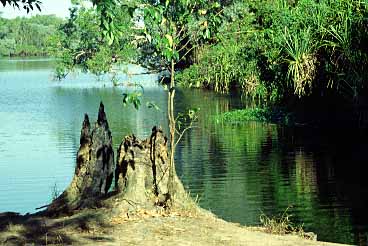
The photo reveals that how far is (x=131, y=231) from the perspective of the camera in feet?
30.7

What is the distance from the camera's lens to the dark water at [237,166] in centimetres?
1397

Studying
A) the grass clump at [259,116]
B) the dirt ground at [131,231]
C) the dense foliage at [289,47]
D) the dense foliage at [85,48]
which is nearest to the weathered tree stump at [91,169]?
the dirt ground at [131,231]

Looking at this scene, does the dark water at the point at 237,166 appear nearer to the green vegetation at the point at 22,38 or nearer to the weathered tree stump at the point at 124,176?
the weathered tree stump at the point at 124,176

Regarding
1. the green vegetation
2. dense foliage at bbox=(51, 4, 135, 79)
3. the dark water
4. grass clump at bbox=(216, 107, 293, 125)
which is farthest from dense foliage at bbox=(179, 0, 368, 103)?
the green vegetation

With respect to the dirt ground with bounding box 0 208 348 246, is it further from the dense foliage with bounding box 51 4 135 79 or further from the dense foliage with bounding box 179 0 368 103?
the dense foliage with bounding box 51 4 135 79

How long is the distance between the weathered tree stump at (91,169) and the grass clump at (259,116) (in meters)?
16.9

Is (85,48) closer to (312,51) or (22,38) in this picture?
(312,51)

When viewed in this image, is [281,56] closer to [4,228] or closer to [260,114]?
[260,114]

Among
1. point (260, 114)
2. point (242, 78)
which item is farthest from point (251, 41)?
point (260, 114)

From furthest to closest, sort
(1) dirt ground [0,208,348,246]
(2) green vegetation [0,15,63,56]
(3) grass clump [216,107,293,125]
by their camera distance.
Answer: (2) green vegetation [0,15,63,56] < (3) grass clump [216,107,293,125] < (1) dirt ground [0,208,348,246]

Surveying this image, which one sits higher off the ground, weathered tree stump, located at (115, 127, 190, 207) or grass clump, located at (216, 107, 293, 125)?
weathered tree stump, located at (115, 127, 190, 207)

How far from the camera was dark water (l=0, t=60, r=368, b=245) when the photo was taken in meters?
14.0

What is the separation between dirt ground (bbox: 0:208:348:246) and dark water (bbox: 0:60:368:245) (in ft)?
8.52

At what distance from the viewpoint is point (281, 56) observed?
27.5m
